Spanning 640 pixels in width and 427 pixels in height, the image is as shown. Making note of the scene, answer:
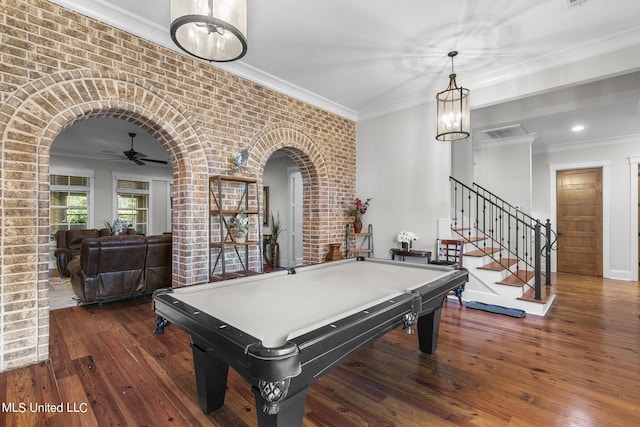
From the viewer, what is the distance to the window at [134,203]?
8.23 meters

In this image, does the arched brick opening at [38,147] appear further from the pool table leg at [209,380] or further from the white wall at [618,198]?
the white wall at [618,198]

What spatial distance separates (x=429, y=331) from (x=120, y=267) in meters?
4.00

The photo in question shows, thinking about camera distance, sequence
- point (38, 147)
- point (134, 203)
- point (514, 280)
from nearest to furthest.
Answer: point (38, 147), point (514, 280), point (134, 203)

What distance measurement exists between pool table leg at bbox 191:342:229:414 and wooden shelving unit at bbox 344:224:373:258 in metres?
3.41

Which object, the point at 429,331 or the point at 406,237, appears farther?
the point at 406,237

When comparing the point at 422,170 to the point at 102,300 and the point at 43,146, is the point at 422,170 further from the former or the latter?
the point at 102,300

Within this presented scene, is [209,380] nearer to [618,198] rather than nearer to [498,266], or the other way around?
[498,266]

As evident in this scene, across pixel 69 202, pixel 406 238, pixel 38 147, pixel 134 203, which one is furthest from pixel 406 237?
pixel 69 202

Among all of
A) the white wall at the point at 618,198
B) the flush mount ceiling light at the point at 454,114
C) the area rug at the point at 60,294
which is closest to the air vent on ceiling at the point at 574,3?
the flush mount ceiling light at the point at 454,114

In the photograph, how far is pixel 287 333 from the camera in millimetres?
1187

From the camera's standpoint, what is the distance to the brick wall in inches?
87.7

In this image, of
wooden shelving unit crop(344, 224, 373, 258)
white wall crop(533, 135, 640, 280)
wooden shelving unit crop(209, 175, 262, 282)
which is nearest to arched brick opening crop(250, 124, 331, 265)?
wooden shelving unit crop(344, 224, 373, 258)

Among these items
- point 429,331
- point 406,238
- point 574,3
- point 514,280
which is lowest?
point 429,331

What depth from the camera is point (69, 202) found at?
7406 millimetres
